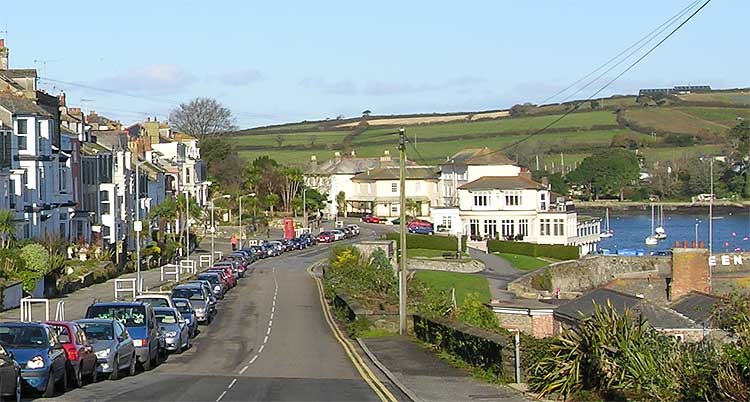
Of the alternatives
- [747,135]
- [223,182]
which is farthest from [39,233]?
[223,182]

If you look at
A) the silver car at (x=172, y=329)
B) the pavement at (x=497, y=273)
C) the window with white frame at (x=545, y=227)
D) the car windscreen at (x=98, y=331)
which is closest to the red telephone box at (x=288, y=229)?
the pavement at (x=497, y=273)

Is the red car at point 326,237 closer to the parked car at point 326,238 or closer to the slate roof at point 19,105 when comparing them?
the parked car at point 326,238

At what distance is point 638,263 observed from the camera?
116438 millimetres

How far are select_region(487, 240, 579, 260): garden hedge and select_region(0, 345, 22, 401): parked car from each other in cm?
9891

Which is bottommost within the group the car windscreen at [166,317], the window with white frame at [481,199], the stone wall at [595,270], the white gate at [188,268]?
the stone wall at [595,270]

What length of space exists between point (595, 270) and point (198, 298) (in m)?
64.9

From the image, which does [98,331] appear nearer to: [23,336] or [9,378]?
[23,336]

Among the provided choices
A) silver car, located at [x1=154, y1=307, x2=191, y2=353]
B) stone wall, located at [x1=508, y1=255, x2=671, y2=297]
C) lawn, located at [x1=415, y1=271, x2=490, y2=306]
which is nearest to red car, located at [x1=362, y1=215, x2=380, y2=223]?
stone wall, located at [x1=508, y1=255, x2=671, y2=297]

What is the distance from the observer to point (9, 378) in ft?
70.6

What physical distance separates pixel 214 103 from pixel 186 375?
140 meters

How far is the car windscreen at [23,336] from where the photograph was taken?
24875mm

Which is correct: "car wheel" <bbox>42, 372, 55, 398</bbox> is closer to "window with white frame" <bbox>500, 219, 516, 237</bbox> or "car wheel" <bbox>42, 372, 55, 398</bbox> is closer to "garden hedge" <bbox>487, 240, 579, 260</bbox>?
"garden hedge" <bbox>487, 240, 579, 260</bbox>

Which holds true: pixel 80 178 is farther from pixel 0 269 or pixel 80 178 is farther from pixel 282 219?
pixel 282 219

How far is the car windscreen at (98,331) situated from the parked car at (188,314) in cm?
1417
